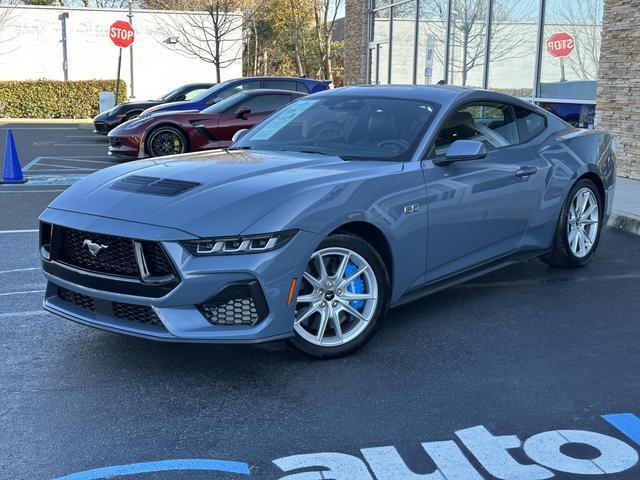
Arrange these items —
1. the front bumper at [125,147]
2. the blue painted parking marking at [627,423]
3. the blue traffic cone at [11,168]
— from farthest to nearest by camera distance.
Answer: the front bumper at [125,147] < the blue traffic cone at [11,168] < the blue painted parking marking at [627,423]

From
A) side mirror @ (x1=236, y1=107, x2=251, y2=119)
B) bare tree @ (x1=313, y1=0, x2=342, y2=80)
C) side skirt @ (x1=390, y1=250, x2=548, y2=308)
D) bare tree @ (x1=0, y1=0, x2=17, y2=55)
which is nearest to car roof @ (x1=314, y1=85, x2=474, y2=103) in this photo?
side skirt @ (x1=390, y1=250, x2=548, y2=308)

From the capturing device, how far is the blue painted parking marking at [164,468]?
9.70 ft

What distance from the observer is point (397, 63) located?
817 inches

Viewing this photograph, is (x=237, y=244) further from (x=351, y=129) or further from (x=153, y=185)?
(x=351, y=129)

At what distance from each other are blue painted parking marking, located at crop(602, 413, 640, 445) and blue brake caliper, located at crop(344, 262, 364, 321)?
4.71ft

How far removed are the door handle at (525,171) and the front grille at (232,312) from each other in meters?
2.46

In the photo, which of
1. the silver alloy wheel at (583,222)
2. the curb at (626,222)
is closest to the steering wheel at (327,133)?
the silver alloy wheel at (583,222)

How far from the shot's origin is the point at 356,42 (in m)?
24.0

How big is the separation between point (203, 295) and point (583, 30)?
1065cm

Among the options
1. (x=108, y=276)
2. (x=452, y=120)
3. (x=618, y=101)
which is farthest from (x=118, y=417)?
(x=618, y=101)

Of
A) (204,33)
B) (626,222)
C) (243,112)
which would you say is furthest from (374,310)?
(204,33)

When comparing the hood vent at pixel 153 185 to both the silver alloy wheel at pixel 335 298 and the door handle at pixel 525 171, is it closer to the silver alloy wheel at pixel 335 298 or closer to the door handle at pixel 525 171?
the silver alloy wheel at pixel 335 298

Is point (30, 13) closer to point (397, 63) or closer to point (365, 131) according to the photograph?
point (397, 63)

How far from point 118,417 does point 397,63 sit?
1850cm
